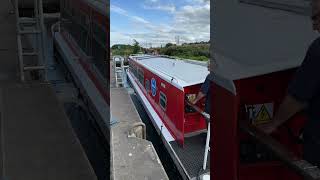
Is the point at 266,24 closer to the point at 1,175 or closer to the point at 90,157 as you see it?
the point at 90,157

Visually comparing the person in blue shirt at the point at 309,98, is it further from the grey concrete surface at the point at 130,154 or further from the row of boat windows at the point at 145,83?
the row of boat windows at the point at 145,83

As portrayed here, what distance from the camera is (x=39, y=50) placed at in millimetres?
2266

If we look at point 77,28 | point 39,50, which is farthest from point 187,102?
point 77,28

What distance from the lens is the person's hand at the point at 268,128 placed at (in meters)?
1.33

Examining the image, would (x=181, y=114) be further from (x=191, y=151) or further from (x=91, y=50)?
(x=91, y=50)

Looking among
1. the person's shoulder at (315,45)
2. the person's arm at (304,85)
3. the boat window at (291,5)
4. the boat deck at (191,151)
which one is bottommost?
the boat deck at (191,151)

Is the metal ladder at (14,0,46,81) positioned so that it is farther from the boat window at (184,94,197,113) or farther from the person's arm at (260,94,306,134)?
the boat window at (184,94,197,113)

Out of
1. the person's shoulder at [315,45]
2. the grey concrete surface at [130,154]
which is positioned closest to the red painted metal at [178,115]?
the grey concrete surface at [130,154]

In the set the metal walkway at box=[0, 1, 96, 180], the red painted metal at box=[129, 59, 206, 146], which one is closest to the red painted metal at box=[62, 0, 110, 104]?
the metal walkway at box=[0, 1, 96, 180]

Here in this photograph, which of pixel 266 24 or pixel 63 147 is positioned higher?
pixel 266 24

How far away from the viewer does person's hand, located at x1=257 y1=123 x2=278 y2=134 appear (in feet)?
4.36

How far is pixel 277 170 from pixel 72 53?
2.56 ft

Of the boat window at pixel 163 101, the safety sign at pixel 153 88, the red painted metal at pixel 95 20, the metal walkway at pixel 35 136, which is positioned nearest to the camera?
the red painted metal at pixel 95 20

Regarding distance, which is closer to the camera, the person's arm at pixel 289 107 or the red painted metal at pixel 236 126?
the person's arm at pixel 289 107
